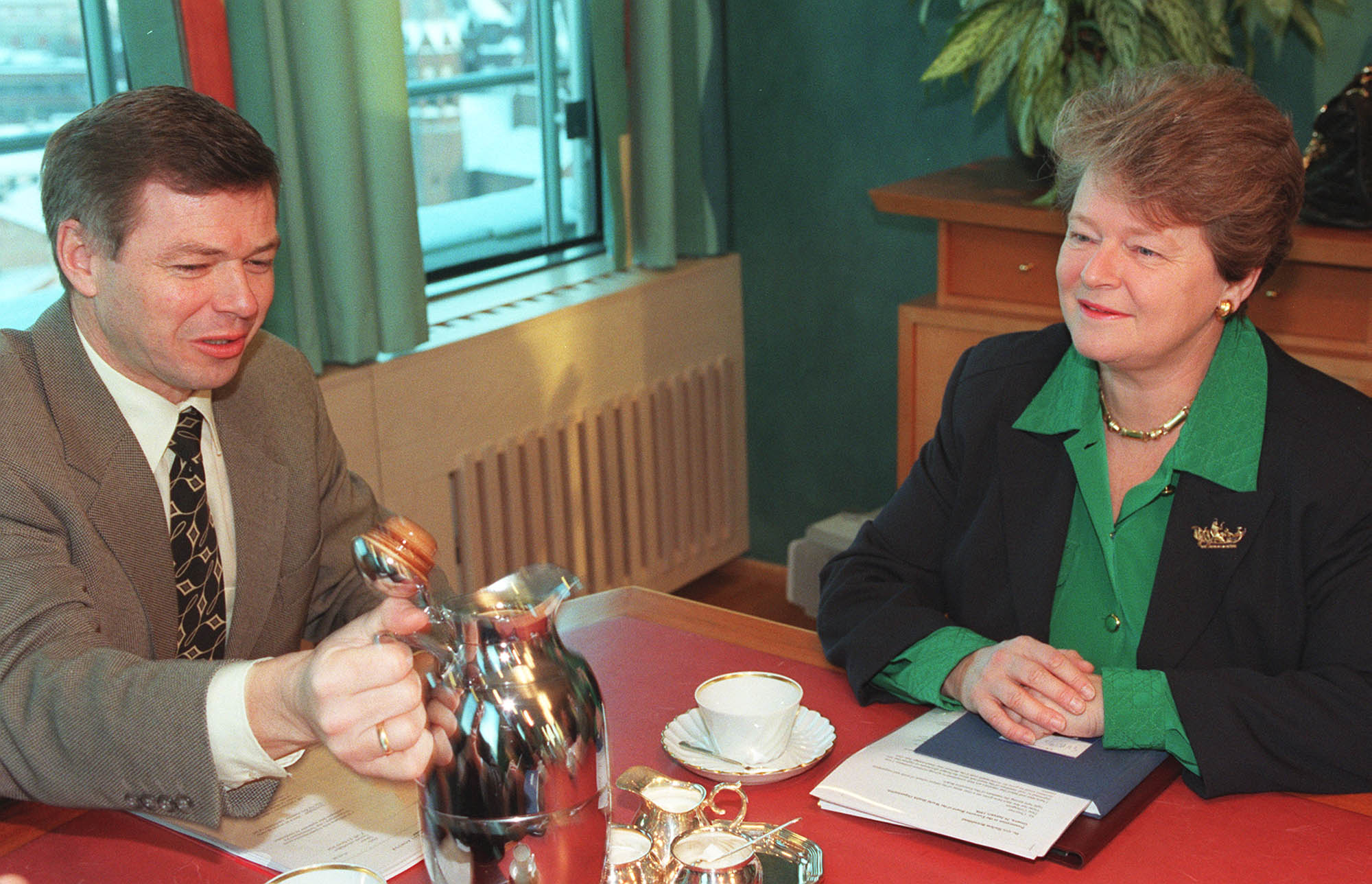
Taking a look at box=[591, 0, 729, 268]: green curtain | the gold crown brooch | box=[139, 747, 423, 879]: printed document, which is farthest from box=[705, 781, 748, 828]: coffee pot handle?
box=[591, 0, 729, 268]: green curtain

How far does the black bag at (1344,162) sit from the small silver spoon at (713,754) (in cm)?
172

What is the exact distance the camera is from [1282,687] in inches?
53.9

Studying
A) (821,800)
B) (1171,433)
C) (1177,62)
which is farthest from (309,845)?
(1177,62)

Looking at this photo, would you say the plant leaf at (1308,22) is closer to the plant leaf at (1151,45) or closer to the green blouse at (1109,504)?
the plant leaf at (1151,45)

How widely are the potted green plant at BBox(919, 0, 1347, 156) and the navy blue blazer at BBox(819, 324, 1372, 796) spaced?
91 centimetres

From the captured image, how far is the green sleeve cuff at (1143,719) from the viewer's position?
1.30 m

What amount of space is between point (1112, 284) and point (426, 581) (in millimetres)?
930

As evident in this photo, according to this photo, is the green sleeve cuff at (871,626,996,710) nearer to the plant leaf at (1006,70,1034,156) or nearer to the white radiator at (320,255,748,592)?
the plant leaf at (1006,70,1034,156)

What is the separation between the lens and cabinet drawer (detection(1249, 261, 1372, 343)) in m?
2.44

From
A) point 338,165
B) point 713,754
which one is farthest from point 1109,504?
point 338,165

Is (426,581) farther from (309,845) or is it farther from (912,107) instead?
(912,107)

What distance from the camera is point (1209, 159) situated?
1.53 m

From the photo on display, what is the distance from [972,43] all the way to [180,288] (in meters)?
1.71

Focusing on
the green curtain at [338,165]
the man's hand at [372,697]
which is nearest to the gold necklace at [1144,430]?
the man's hand at [372,697]
